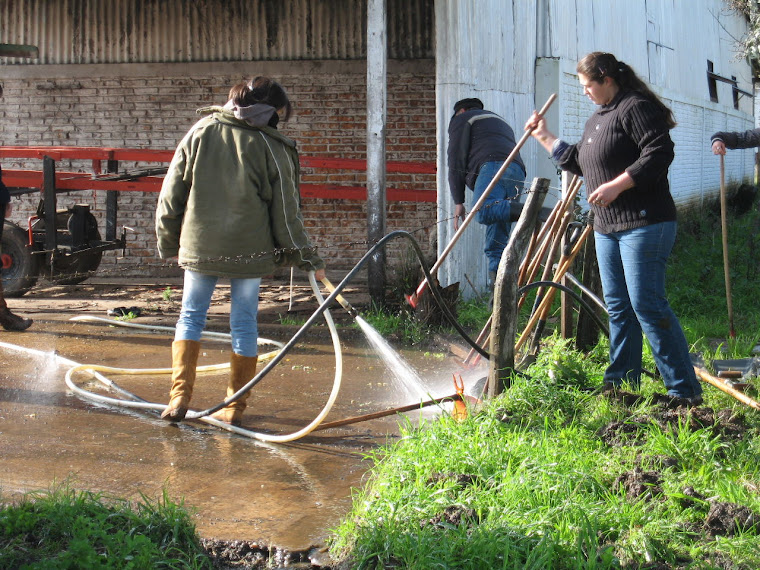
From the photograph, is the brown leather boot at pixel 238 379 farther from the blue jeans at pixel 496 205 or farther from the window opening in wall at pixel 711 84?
the window opening in wall at pixel 711 84

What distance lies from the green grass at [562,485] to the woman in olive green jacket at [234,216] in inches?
49.5

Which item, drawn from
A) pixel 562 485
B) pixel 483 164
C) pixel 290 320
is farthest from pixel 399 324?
pixel 562 485

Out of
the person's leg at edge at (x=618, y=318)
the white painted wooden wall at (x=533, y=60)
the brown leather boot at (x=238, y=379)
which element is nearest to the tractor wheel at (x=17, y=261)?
the white painted wooden wall at (x=533, y=60)

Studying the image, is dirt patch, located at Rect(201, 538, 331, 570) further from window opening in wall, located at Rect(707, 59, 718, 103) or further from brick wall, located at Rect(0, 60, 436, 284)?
window opening in wall, located at Rect(707, 59, 718, 103)

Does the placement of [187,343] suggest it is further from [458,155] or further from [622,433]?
[458,155]

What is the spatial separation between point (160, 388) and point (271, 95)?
223 cm

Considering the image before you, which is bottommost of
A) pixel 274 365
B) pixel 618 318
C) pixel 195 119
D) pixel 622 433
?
pixel 622 433

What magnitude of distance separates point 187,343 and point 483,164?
3721 mm

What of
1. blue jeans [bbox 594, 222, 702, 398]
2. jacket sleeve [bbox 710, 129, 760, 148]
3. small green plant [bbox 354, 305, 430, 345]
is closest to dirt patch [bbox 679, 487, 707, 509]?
blue jeans [bbox 594, 222, 702, 398]

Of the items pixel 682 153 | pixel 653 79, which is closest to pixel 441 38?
pixel 653 79

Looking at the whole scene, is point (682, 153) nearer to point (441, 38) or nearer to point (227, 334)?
point (441, 38)

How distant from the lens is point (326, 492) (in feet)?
12.8

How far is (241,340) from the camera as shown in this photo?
503 centimetres

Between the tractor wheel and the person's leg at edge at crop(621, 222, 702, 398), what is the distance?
24.2ft
